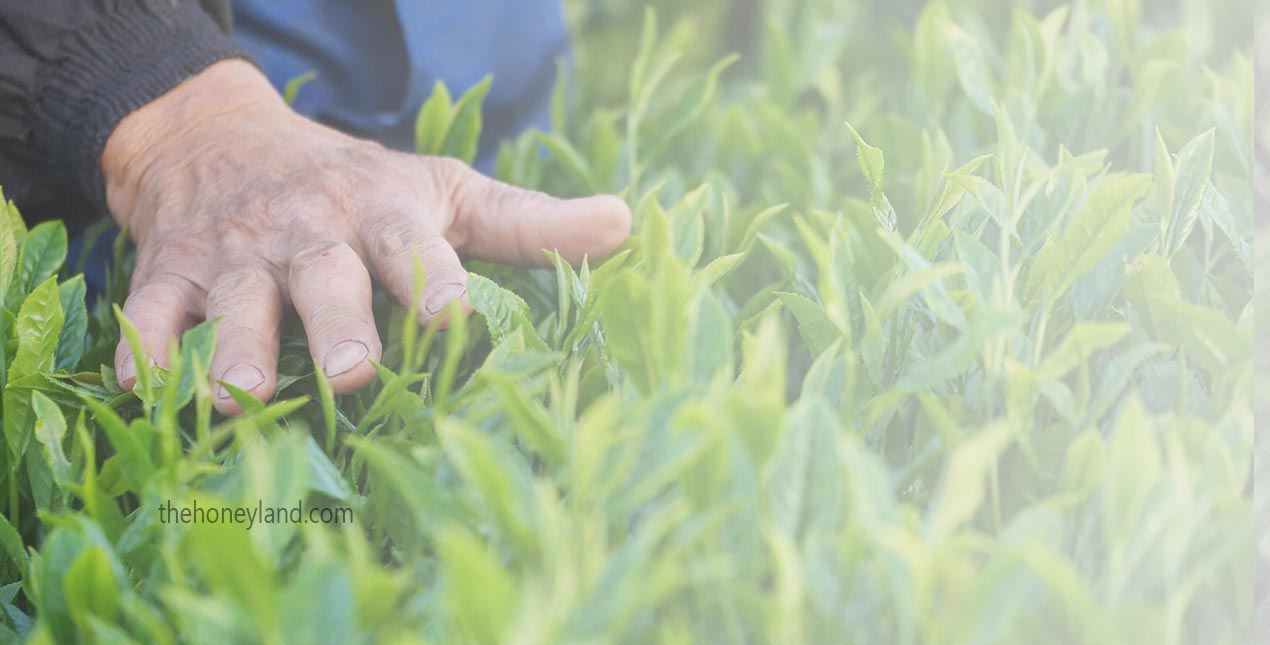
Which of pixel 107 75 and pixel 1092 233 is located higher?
pixel 1092 233

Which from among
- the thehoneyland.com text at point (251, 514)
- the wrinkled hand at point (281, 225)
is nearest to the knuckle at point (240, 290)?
the wrinkled hand at point (281, 225)

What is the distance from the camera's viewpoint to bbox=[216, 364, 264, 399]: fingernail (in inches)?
36.3

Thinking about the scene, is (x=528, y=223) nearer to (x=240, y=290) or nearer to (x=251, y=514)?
(x=240, y=290)

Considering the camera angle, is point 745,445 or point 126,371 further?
point 126,371

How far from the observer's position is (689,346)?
2.20ft

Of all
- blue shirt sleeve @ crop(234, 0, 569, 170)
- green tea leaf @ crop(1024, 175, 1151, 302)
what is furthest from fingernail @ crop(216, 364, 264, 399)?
blue shirt sleeve @ crop(234, 0, 569, 170)

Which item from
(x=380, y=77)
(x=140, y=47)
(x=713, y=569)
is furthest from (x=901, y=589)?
(x=380, y=77)

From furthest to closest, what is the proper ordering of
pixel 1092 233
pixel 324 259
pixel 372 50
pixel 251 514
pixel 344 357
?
1. pixel 372 50
2. pixel 324 259
3. pixel 344 357
4. pixel 1092 233
5. pixel 251 514

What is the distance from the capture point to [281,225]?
1.11 metres

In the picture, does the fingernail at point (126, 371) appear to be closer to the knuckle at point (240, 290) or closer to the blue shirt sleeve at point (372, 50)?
the knuckle at point (240, 290)

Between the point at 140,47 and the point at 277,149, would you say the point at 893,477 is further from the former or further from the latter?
the point at 140,47

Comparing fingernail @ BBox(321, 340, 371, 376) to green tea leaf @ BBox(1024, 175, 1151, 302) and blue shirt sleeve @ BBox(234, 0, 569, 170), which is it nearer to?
green tea leaf @ BBox(1024, 175, 1151, 302)

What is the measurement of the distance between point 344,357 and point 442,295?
96 millimetres

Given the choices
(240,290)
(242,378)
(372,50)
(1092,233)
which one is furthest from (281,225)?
(1092,233)
